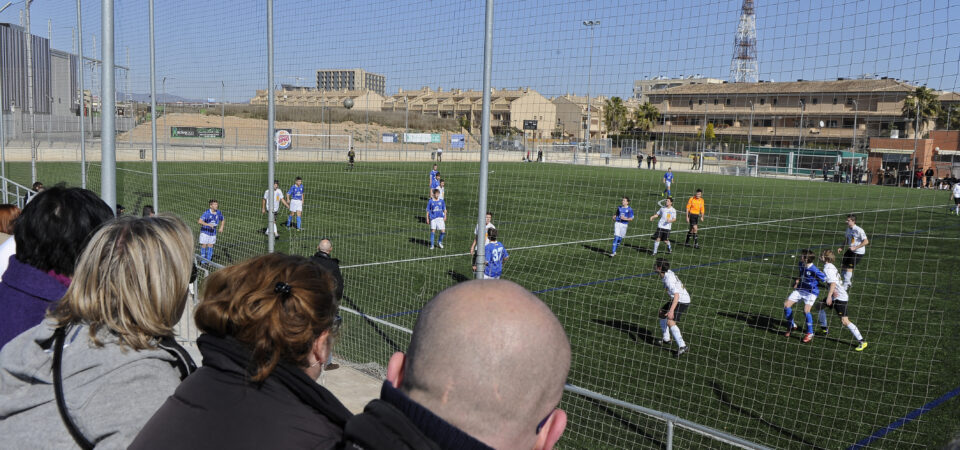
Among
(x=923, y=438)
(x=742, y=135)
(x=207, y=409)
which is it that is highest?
(x=742, y=135)

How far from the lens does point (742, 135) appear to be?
754 centimetres

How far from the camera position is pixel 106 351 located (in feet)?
5.85

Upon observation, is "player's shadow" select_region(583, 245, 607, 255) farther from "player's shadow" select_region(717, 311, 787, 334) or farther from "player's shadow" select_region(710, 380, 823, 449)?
"player's shadow" select_region(710, 380, 823, 449)

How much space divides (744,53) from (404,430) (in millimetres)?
5450

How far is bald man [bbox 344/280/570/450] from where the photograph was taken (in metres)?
1.13

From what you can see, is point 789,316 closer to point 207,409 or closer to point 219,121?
point 207,409

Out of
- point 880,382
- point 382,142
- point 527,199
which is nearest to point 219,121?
point 382,142

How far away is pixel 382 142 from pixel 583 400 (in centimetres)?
5123

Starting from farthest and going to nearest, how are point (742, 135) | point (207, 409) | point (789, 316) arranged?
point (789, 316) < point (742, 135) < point (207, 409)

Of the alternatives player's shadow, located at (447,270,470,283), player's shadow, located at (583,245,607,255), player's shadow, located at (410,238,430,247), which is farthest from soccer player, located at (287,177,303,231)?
player's shadow, located at (583,245,607,255)

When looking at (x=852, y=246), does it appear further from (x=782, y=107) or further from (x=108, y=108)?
(x=108, y=108)

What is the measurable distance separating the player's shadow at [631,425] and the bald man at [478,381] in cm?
576

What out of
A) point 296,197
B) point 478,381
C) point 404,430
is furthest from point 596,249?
point 404,430

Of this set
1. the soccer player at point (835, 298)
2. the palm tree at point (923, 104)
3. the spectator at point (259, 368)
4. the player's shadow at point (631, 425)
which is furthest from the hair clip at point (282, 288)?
the soccer player at point (835, 298)
